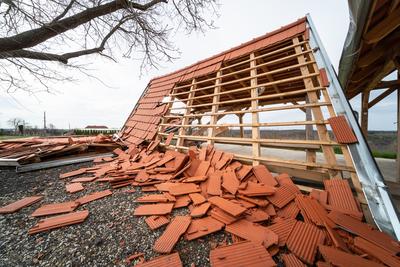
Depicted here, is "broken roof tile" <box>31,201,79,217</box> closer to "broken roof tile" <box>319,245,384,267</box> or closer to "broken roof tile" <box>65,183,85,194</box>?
"broken roof tile" <box>65,183,85,194</box>

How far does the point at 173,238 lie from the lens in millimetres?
1710

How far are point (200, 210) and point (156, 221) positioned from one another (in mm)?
529

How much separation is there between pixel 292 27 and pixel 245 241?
4171mm

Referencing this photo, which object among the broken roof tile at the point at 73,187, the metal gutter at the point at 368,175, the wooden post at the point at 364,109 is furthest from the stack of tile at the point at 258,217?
the wooden post at the point at 364,109

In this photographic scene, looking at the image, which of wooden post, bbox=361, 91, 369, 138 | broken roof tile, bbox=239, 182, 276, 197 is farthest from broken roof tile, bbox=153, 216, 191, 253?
wooden post, bbox=361, 91, 369, 138

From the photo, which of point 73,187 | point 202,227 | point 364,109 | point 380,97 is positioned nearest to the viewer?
point 202,227

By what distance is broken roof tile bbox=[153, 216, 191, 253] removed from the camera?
63.1 inches

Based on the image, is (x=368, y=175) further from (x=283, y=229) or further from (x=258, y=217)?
(x=258, y=217)

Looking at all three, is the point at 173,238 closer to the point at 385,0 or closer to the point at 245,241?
the point at 245,241

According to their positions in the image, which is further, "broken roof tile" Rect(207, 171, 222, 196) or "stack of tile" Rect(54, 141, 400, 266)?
"broken roof tile" Rect(207, 171, 222, 196)

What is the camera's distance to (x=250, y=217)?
6.35ft

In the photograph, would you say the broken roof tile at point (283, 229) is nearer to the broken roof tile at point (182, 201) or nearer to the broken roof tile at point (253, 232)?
the broken roof tile at point (253, 232)

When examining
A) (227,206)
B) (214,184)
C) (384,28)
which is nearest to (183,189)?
(214,184)

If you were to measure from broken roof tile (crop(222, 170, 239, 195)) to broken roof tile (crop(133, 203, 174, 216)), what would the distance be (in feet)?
2.64
